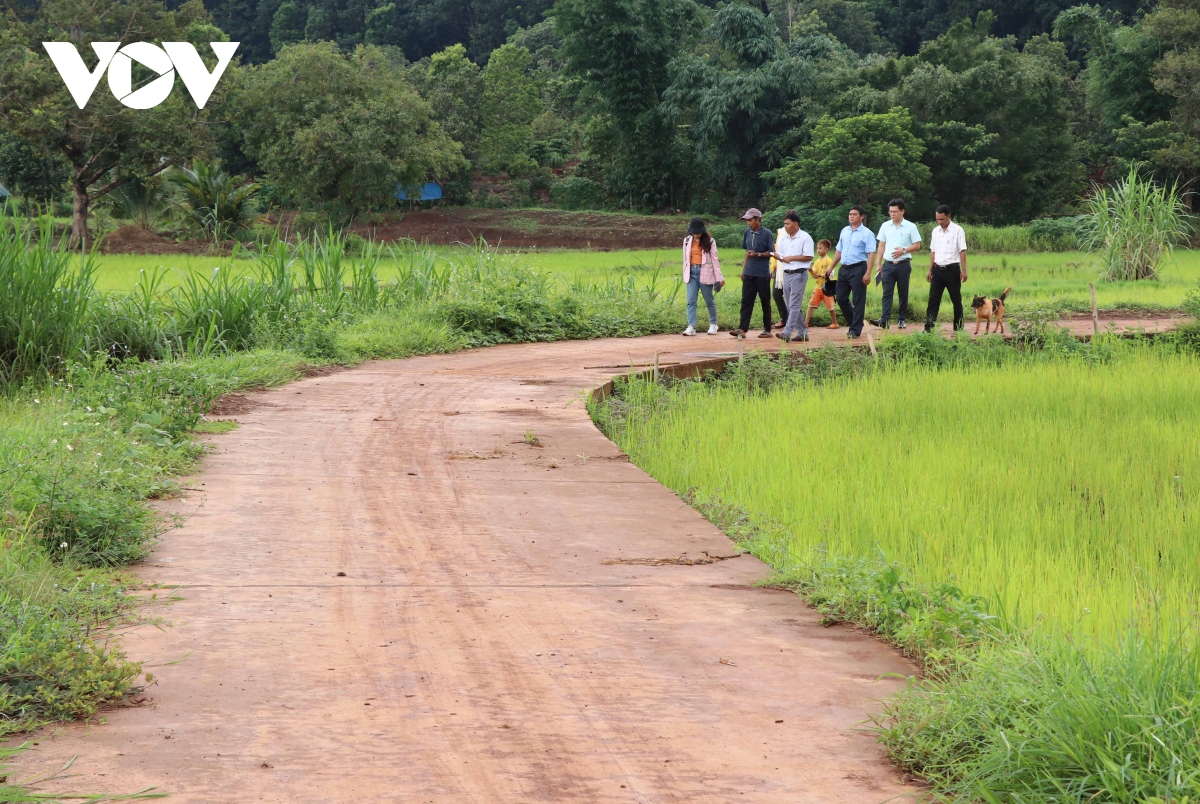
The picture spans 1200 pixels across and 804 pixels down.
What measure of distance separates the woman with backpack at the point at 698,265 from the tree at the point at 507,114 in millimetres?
34701

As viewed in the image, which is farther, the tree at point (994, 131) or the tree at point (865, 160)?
the tree at point (994, 131)

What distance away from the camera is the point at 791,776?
124 inches

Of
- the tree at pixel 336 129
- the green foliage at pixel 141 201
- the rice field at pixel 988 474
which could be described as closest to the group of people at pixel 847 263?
the rice field at pixel 988 474

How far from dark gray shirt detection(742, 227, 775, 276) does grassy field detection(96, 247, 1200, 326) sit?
2375 millimetres

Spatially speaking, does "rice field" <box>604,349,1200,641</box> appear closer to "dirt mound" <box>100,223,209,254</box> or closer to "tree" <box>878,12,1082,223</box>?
"dirt mound" <box>100,223,209,254</box>

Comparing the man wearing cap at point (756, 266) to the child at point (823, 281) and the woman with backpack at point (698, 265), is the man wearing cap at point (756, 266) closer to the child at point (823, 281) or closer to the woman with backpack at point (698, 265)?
the woman with backpack at point (698, 265)

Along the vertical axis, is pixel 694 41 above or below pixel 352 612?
above

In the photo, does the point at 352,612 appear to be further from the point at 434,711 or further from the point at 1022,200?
the point at 1022,200

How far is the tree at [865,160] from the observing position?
119 ft

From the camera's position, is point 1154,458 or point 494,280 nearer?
point 1154,458

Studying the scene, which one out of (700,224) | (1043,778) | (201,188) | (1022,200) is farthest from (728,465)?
(1022,200)

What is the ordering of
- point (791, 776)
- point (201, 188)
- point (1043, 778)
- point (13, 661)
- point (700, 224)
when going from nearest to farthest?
1. point (1043, 778)
2. point (791, 776)
3. point (13, 661)
4. point (700, 224)
5. point (201, 188)

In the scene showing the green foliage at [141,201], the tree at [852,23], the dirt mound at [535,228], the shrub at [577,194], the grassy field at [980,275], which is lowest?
the grassy field at [980,275]

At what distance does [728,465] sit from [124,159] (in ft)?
95.0
